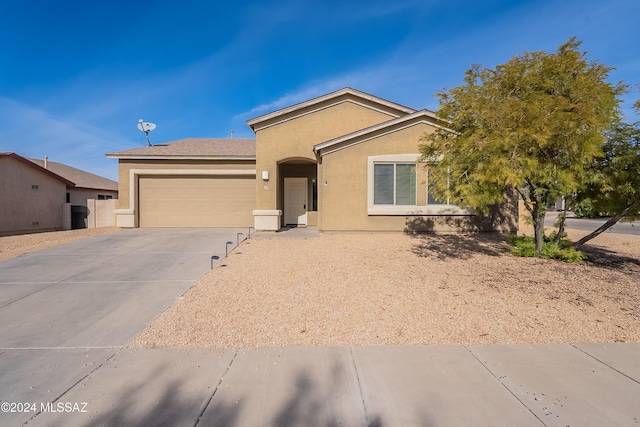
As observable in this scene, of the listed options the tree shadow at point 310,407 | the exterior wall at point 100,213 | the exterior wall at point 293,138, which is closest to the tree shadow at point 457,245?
the exterior wall at point 293,138

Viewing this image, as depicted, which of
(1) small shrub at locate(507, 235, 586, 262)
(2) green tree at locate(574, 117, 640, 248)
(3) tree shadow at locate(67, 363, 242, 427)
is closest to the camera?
(3) tree shadow at locate(67, 363, 242, 427)

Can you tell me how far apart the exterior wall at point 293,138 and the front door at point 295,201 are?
5.89 ft

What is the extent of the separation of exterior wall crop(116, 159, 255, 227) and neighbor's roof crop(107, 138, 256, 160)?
26 cm

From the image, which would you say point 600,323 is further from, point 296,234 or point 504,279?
point 296,234

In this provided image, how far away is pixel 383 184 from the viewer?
11.3 metres

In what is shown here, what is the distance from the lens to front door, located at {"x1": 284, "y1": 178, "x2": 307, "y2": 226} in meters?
15.0

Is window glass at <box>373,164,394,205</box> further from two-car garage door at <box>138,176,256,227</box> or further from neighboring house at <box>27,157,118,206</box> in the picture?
neighboring house at <box>27,157,118,206</box>

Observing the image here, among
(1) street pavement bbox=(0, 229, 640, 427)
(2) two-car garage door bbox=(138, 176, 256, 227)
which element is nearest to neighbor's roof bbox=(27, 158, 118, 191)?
(2) two-car garage door bbox=(138, 176, 256, 227)

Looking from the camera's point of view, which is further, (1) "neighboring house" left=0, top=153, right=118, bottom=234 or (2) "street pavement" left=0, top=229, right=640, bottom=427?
(1) "neighboring house" left=0, top=153, right=118, bottom=234

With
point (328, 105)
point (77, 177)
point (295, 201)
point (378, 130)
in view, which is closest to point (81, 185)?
point (77, 177)

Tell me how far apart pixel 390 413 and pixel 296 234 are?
962 cm

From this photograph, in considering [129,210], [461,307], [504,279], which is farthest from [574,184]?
[129,210]

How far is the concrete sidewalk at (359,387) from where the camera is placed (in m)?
→ 2.46

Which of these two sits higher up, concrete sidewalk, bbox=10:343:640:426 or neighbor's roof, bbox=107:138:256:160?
neighbor's roof, bbox=107:138:256:160
